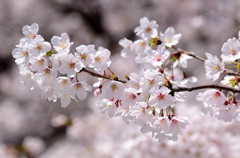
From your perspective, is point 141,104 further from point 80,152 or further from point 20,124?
point 20,124

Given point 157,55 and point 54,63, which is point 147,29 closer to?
point 157,55

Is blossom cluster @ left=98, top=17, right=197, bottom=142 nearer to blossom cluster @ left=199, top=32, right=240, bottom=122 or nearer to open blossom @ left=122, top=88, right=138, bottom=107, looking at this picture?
open blossom @ left=122, top=88, right=138, bottom=107

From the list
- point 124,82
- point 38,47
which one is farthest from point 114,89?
point 38,47

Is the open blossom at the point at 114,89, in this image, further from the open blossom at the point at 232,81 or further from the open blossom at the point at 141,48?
the open blossom at the point at 232,81

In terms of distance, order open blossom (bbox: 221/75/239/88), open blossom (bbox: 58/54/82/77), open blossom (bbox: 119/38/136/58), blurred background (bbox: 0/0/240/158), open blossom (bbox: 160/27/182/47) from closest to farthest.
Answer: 1. open blossom (bbox: 58/54/82/77)
2. open blossom (bbox: 221/75/239/88)
3. open blossom (bbox: 160/27/182/47)
4. open blossom (bbox: 119/38/136/58)
5. blurred background (bbox: 0/0/240/158)

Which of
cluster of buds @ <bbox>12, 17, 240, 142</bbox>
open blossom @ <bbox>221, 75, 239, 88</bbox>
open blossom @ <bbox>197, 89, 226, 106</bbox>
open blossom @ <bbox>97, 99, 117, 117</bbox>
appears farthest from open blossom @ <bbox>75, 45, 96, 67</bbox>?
open blossom @ <bbox>221, 75, 239, 88</bbox>

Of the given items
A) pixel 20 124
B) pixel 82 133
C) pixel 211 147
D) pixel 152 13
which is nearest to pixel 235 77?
pixel 211 147
